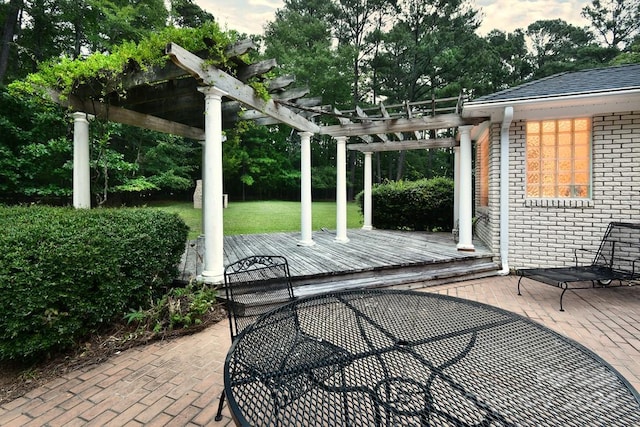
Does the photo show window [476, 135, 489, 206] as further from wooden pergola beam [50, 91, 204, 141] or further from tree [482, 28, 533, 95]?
tree [482, 28, 533, 95]

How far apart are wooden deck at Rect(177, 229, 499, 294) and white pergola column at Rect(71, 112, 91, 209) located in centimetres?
164

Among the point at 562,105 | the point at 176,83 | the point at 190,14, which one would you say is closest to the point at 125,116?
the point at 176,83

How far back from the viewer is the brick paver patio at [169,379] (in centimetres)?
182

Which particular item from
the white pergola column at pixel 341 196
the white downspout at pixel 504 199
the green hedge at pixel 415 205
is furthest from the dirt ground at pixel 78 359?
the green hedge at pixel 415 205

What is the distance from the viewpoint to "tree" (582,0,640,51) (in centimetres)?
1584

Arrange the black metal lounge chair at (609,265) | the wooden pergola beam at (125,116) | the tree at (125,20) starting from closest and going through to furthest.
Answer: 1. the black metal lounge chair at (609,265)
2. the wooden pergola beam at (125,116)
3. the tree at (125,20)

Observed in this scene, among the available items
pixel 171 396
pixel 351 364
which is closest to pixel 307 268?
pixel 171 396

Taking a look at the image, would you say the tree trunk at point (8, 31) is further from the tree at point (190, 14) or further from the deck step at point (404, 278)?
the deck step at point (404, 278)

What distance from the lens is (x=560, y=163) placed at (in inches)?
193

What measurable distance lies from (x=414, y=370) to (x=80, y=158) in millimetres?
4812

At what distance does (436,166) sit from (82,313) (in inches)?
822

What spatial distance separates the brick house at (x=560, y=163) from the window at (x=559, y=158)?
0.04 ft

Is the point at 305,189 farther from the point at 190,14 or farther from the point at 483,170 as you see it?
the point at 190,14

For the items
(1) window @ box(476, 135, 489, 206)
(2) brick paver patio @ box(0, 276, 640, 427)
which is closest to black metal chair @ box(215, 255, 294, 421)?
(2) brick paver patio @ box(0, 276, 640, 427)
